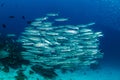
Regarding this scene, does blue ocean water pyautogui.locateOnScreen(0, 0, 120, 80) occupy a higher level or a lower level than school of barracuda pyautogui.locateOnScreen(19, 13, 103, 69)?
higher

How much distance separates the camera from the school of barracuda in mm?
17562

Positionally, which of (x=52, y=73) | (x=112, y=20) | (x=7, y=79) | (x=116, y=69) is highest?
(x=112, y=20)

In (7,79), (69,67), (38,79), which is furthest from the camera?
(69,67)

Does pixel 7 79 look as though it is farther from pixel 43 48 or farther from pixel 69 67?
pixel 69 67

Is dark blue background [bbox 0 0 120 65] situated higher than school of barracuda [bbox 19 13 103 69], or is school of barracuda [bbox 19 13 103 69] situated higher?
dark blue background [bbox 0 0 120 65]

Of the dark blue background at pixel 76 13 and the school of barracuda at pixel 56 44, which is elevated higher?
the dark blue background at pixel 76 13

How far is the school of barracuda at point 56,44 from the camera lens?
691 inches

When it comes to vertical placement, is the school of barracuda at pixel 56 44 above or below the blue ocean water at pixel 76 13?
below

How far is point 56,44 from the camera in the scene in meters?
19.6

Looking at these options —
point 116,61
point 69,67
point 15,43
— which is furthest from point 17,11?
point 116,61

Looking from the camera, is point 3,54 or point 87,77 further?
point 87,77

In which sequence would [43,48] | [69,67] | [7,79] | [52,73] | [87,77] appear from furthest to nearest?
[87,77] < [69,67] < [52,73] < [43,48] < [7,79]

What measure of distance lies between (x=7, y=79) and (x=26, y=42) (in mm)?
2943

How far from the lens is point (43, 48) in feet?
63.9
